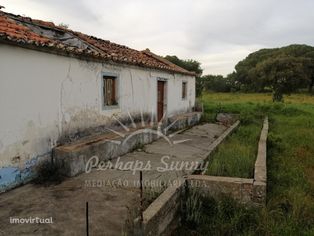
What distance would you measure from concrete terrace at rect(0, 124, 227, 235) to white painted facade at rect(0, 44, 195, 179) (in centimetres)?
87

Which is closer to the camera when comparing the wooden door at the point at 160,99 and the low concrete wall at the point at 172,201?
the low concrete wall at the point at 172,201

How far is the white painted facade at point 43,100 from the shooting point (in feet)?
17.3

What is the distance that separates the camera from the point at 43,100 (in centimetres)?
605

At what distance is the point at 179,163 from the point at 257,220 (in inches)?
107

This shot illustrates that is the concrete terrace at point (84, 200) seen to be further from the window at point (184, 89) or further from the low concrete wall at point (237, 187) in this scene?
the window at point (184, 89)

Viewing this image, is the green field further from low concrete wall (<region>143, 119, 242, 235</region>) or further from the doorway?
the doorway

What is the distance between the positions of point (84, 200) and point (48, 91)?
256 centimetres

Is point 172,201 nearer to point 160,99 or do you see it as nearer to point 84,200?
point 84,200

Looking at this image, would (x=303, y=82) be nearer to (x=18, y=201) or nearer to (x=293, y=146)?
(x=293, y=146)

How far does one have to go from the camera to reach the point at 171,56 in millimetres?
33812

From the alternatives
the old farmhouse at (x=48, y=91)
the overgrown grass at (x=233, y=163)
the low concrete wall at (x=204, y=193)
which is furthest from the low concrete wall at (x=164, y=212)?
the old farmhouse at (x=48, y=91)

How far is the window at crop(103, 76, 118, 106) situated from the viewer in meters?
8.60

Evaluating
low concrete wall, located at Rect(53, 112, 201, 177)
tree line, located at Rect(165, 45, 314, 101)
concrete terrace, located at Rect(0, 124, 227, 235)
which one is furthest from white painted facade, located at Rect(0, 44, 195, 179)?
tree line, located at Rect(165, 45, 314, 101)

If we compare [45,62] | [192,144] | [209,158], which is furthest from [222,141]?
[45,62]
